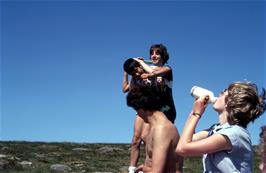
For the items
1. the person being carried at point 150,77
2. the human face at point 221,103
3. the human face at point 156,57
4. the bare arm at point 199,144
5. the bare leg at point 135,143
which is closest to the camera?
the bare arm at point 199,144

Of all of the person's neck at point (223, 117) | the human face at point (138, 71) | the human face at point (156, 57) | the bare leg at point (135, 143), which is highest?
the human face at point (156, 57)

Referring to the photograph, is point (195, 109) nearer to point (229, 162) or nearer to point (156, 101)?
point (229, 162)

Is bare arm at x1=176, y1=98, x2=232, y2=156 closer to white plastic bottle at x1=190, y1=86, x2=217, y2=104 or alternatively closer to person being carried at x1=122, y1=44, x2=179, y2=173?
white plastic bottle at x1=190, y1=86, x2=217, y2=104

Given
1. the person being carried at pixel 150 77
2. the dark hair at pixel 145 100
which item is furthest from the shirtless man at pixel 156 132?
the person being carried at pixel 150 77

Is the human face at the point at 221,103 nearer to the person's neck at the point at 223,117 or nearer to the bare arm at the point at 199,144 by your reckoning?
the person's neck at the point at 223,117

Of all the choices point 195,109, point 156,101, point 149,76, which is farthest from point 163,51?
point 195,109

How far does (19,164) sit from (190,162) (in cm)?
717

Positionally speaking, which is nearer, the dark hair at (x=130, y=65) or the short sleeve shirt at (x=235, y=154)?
the short sleeve shirt at (x=235, y=154)

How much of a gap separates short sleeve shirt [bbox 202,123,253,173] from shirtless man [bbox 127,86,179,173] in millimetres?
928

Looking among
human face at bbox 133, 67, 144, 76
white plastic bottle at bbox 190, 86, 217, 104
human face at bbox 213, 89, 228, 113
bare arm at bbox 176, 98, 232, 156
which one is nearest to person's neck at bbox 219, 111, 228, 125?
human face at bbox 213, 89, 228, 113

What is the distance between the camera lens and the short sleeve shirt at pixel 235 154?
189 inches

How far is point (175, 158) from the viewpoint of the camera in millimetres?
5949

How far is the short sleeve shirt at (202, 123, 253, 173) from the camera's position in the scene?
4.80 m

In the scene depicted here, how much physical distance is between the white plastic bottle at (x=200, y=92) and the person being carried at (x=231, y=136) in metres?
0.13
